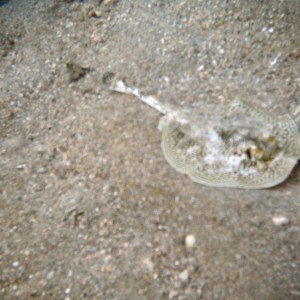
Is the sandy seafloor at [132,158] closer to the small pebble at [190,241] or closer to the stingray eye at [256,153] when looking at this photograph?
the small pebble at [190,241]

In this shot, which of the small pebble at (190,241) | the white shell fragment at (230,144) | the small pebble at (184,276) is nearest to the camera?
the small pebble at (184,276)

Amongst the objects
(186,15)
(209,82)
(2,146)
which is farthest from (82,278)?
(186,15)

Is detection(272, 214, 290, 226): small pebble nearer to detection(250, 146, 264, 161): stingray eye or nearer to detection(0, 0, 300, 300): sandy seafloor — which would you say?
detection(0, 0, 300, 300): sandy seafloor

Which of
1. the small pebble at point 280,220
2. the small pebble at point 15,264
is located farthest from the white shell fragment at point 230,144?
the small pebble at point 15,264

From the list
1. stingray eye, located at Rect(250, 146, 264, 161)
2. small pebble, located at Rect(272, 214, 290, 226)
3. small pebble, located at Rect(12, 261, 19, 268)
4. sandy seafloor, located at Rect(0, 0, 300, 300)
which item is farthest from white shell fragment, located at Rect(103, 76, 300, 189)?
small pebble, located at Rect(12, 261, 19, 268)

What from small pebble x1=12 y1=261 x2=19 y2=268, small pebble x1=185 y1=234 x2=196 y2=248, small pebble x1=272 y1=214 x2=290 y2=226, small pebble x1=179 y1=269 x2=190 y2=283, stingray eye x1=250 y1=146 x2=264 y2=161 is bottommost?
small pebble x1=272 y1=214 x2=290 y2=226

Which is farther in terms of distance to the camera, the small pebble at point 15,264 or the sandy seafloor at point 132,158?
the small pebble at point 15,264

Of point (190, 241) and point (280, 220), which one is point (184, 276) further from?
point (280, 220)
